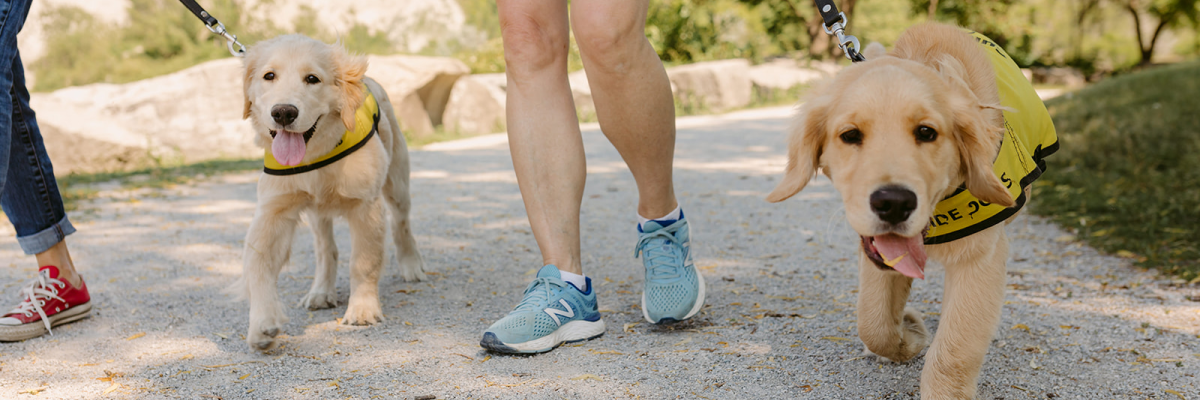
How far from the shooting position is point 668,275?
2785 millimetres

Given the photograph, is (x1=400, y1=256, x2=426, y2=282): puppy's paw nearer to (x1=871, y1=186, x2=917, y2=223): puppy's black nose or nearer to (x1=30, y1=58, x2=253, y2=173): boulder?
(x1=871, y1=186, x2=917, y2=223): puppy's black nose

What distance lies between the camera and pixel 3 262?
382 centimetres

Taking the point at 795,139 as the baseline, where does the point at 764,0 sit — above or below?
below

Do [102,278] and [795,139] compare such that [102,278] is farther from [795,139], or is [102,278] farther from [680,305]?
[795,139]

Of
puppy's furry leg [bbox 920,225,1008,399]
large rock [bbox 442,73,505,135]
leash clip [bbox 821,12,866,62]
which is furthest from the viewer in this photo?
large rock [bbox 442,73,505,135]

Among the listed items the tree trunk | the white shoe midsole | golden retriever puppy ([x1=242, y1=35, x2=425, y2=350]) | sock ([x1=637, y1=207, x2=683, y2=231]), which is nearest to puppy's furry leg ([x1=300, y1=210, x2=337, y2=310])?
golden retriever puppy ([x1=242, y1=35, x2=425, y2=350])

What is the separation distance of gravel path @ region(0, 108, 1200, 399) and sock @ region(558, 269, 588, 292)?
19cm

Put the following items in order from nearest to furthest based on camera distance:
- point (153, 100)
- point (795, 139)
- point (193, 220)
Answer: point (795, 139), point (193, 220), point (153, 100)

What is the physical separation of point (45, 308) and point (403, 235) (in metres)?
1.33

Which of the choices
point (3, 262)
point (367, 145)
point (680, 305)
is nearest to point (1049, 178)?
point (680, 305)

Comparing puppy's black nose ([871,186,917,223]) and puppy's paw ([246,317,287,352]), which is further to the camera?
puppy's paw ([246,317,287,352])

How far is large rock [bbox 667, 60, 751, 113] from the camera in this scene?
1385 centimetres

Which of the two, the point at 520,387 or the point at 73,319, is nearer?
the point at 520,387

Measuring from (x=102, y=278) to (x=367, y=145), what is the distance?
63.1 inches
